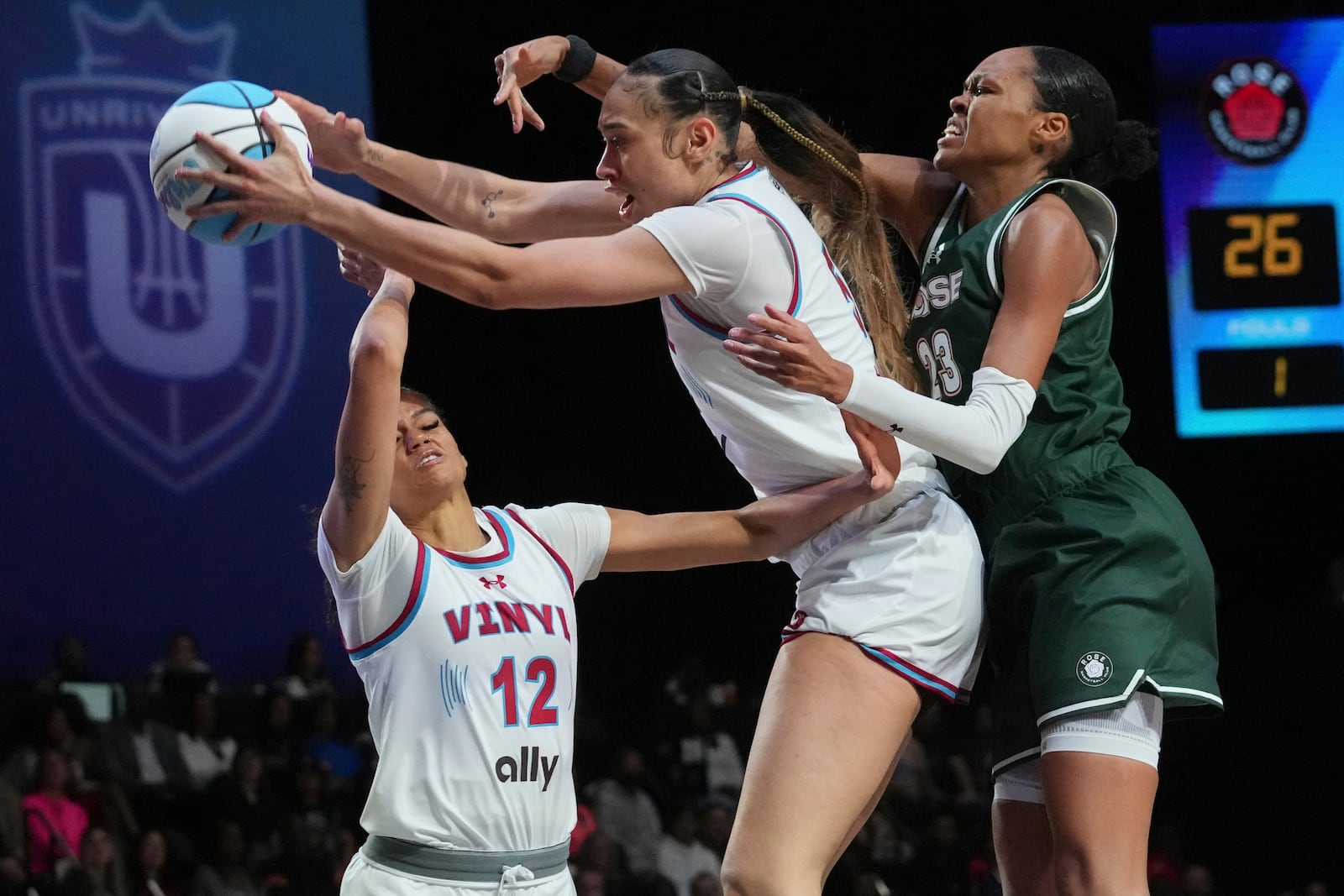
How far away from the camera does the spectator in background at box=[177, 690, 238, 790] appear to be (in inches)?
305

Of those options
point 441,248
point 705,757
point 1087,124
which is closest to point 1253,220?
point 705,757

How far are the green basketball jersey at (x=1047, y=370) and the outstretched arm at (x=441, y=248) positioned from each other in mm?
681

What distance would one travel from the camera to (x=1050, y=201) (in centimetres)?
313

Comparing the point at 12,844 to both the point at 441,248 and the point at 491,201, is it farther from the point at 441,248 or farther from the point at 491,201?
the point at 441,248

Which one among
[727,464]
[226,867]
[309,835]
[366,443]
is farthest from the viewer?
[727,464]

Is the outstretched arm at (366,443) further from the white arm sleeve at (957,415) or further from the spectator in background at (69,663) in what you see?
the spectator in background at (69,663)

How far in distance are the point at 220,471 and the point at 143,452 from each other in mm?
418

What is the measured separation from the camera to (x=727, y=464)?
1087 cm

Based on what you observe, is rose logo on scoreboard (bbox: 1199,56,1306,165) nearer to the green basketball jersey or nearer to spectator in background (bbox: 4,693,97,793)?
the green basketball jersey

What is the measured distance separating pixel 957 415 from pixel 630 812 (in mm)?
5981

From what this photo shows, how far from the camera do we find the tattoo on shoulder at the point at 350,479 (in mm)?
2836

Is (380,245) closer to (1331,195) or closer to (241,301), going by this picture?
(241,301)

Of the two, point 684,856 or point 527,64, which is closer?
point 527,64

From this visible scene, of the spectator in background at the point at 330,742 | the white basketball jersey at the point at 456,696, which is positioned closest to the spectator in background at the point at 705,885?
the spectator in background at the point at 330,742
